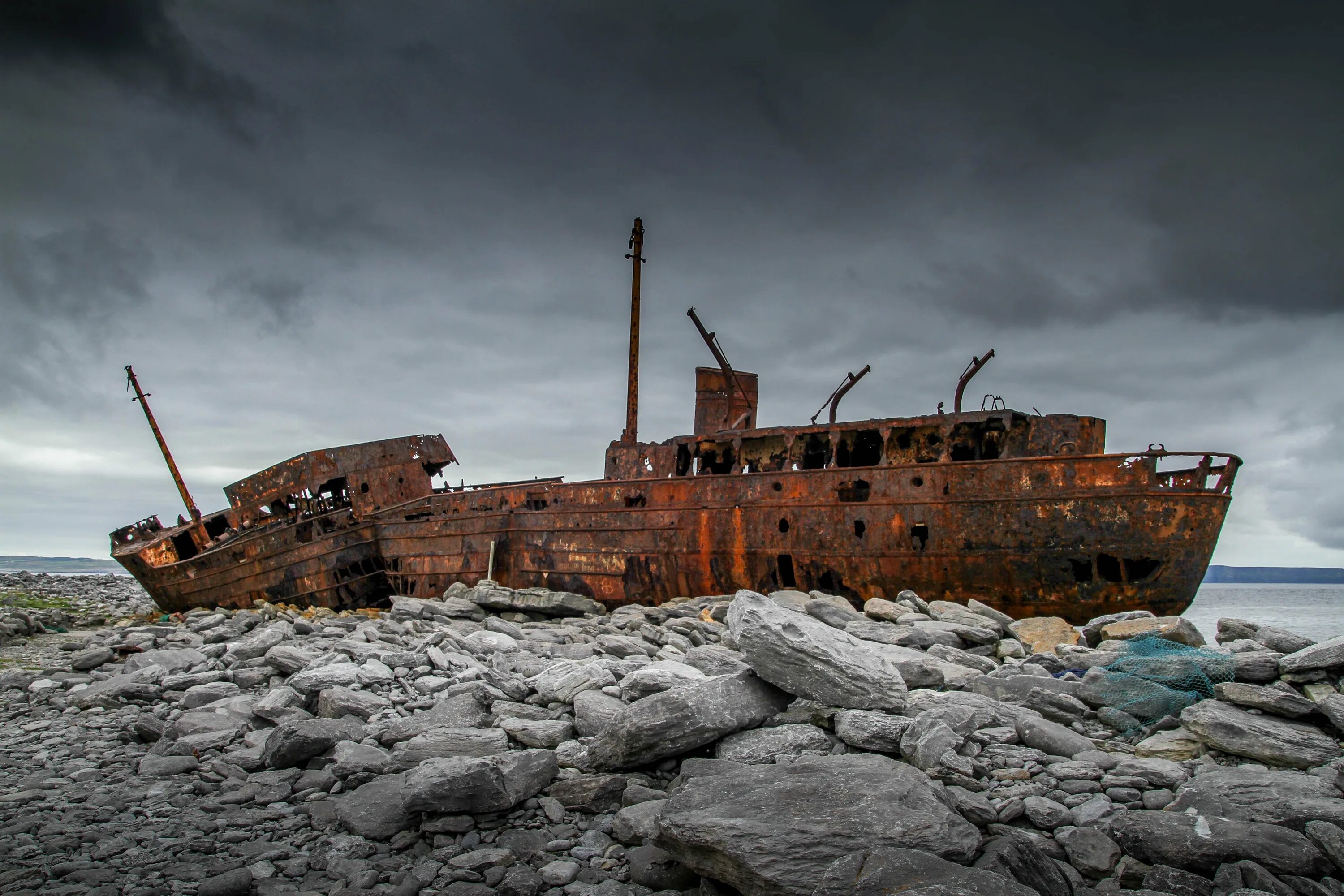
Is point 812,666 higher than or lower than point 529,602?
higher

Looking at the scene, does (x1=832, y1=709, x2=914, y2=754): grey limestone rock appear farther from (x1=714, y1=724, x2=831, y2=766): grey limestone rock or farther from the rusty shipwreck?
the rusty shipwreck

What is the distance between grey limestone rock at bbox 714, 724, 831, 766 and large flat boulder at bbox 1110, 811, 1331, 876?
1565 millimetres

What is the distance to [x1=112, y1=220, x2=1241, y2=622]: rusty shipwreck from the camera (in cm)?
1094

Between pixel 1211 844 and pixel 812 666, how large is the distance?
2.20m

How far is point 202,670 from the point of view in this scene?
7484 millimetres

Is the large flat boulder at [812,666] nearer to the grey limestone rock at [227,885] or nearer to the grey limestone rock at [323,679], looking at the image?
the grey limestone rock at [227,885]

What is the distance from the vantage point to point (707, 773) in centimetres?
416

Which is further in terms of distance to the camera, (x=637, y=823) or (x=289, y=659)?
(x=289, y=659)

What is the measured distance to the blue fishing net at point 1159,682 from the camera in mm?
4879

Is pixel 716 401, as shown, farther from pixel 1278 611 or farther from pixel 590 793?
pixel 1278 611

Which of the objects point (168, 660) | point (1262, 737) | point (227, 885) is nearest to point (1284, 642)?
point (1262, 737)

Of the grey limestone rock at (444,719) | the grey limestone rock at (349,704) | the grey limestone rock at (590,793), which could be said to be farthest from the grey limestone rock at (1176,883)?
the grey limestone rock at (349,704)

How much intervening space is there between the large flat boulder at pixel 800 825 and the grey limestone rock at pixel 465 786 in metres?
0.93

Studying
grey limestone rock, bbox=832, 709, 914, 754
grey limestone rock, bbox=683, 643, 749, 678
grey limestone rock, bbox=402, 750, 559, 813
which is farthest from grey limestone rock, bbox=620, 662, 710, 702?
grey limestone rock, bbox=402, 750, 559, 813
